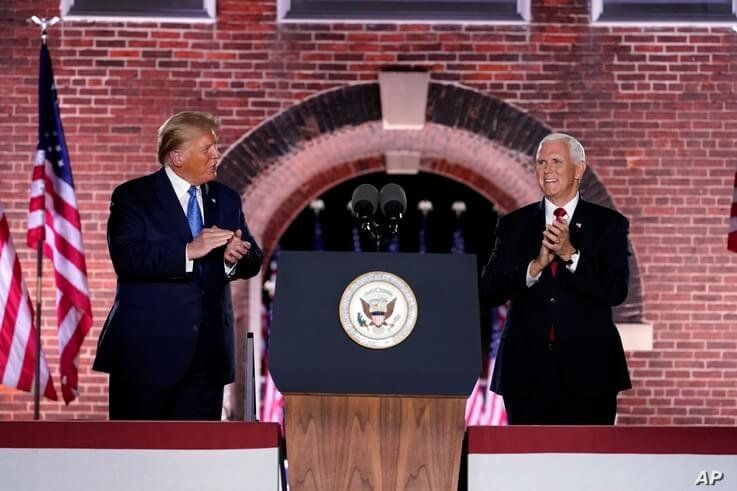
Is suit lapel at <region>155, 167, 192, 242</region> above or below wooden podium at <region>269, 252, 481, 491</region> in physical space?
above

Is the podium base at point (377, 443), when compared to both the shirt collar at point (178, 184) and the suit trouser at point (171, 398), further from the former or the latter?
the shirt collar at point (178, 184)

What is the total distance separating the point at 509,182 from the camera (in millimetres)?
9719

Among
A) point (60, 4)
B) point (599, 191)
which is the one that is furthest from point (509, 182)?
point (60, 4)

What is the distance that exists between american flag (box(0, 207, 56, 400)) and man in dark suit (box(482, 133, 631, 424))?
375 centimetres

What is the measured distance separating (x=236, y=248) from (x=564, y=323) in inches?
44.2

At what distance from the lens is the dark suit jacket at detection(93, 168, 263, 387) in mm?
4055

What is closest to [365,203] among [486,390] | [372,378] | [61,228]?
[372,378]

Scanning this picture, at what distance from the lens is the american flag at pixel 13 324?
713 cm

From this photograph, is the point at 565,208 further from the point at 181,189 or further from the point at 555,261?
the point at 181,189

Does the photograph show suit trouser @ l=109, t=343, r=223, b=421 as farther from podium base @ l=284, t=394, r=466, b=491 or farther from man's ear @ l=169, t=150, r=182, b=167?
podium base @ l=284, t=394, r=466, b=491

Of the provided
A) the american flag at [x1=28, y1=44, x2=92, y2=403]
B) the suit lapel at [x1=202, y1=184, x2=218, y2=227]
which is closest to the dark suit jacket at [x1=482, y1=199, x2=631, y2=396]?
the suit lapel at [x1=202, y1=184, x2=218, y2=227]

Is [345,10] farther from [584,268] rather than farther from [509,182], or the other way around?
[584,268]

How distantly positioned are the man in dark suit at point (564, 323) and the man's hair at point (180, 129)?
1.08 m

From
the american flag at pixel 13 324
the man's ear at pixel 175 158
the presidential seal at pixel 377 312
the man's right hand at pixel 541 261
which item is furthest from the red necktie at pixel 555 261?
the american flag at pixel 13 324
